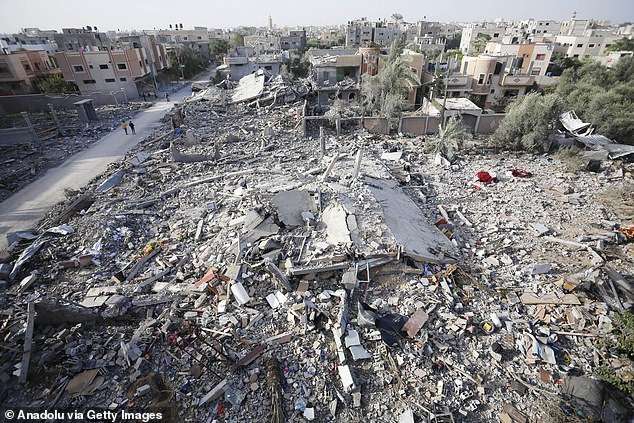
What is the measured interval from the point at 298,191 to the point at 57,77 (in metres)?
33.0

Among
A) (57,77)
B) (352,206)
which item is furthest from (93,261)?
(57,77)

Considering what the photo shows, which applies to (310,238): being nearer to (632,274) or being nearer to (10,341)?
(10,341)

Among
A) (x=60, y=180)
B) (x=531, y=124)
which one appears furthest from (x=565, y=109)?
(x=60, y=180)

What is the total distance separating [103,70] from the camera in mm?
28703

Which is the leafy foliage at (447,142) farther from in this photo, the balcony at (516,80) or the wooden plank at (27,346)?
the wooden plank at (27,346)

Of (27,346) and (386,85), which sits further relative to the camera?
(386,85)

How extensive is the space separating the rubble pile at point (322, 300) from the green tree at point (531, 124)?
4052 mm

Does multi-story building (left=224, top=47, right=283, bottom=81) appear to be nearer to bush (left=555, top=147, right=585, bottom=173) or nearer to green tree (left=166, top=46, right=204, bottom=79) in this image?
green tree (left=166, top=46, right=204, bottom=79)

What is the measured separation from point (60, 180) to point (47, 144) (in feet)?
20.9

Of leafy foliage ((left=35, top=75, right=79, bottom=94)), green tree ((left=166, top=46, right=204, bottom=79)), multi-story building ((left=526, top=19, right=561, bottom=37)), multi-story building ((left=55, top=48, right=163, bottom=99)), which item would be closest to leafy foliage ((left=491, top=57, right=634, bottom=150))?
multi-story building ((left=55, top=48, right=163, bottom=99))

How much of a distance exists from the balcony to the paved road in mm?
26620

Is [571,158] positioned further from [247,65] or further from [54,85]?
[54,85]

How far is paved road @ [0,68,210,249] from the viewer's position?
35.4ft

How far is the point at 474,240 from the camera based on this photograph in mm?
9547
